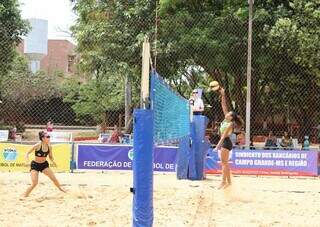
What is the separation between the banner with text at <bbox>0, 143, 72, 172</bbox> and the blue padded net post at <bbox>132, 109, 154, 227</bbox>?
1108 cm

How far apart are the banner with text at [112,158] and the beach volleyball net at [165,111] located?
4123 millimetres

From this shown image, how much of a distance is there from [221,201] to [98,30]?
11.8 meters

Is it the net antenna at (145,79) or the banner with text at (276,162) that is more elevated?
the net antenna at (145,79)

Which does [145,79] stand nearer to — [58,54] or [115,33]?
[115,33]

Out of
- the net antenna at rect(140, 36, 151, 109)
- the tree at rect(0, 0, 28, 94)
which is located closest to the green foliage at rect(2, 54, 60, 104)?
the tree at rect(0, 0, 28, 94)

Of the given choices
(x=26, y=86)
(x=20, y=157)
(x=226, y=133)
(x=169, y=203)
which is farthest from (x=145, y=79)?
(x=26, y=86)

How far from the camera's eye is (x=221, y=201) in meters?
11.3

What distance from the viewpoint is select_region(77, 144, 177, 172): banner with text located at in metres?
17.8

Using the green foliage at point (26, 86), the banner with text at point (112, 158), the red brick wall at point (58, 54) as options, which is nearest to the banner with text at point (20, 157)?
the banner with text at point (112, 158)

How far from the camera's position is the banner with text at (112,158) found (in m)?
17.8

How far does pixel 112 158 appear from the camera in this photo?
17.9 m

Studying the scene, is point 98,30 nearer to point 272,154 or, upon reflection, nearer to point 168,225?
point 272,154

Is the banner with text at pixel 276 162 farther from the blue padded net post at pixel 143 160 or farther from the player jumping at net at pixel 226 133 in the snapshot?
the blue padded net post at pixel 143 160

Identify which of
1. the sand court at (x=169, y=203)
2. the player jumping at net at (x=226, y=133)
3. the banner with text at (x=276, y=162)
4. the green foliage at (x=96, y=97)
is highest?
the green foliage at (x=96, y=97)
